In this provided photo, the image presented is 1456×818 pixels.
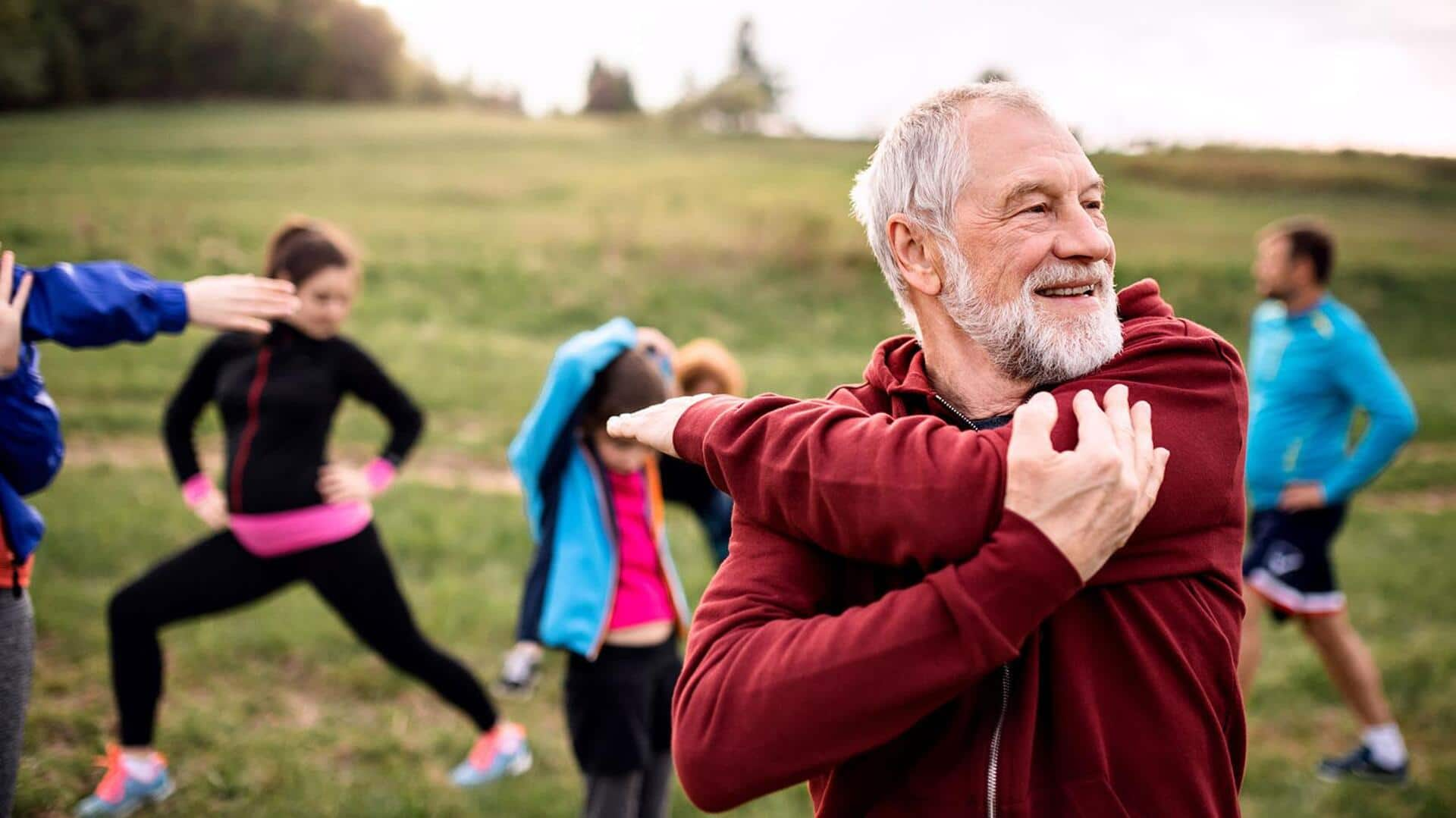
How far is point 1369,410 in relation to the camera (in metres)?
4.96

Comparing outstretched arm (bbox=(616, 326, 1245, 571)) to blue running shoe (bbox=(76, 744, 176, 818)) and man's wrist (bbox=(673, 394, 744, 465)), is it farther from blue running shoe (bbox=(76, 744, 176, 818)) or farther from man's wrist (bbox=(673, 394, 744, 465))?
blue running shoe (bbox=(76, 744, 176, 818))

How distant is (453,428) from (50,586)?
14.2 feet

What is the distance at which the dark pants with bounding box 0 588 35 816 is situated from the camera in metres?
2.54

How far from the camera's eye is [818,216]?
1992 cm

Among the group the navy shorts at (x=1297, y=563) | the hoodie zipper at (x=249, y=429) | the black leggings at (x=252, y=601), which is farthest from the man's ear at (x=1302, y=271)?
the hoodie zipper at (x=249, y=429)

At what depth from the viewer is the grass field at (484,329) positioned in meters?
4.82

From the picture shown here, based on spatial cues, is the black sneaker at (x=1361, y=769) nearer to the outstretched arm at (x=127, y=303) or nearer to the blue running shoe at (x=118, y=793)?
the outstretched arm at (x=127, y=303)

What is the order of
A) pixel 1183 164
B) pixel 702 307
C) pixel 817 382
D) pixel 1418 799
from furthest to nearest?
1. pixel 1183 164
2. pixel 702 307
3. pixel 817 382
4. pixel 1418 799

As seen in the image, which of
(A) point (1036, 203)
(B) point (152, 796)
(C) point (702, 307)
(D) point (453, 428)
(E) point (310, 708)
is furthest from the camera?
(C) point (702, 307)

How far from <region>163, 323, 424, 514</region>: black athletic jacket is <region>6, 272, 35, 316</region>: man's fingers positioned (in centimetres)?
182

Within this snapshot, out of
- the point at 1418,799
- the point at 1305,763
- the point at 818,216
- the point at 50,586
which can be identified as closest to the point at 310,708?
the point at 50,586

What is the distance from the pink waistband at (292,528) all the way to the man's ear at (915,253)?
3229 millimetres

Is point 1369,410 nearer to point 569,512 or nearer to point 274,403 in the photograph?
point 569,512

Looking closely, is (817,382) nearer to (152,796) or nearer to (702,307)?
(702,307)
